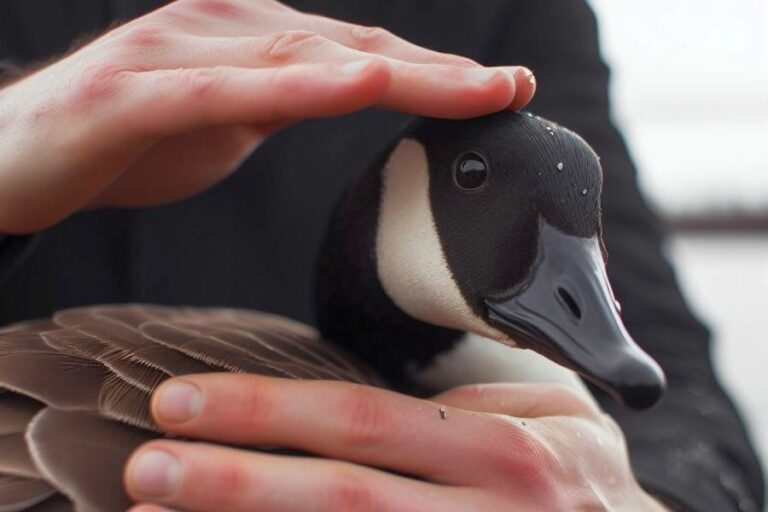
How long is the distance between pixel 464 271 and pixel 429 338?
0.17m

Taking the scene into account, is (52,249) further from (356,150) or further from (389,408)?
(389,408)

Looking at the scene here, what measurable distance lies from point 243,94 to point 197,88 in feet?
0.10

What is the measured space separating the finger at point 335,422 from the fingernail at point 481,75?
7.7 inches

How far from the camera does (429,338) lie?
865mm

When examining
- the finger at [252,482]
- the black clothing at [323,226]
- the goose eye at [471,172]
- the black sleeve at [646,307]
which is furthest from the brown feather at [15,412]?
the black sleeve at [646,307]

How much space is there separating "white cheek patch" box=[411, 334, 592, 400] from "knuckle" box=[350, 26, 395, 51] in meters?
0.34

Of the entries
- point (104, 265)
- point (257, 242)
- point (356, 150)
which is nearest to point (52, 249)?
point (104, 265)

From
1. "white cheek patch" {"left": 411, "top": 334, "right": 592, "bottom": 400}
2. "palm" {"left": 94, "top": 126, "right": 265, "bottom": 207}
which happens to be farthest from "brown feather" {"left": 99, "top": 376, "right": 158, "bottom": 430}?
"white cheek patch" {"left": 411, "top": 334, "right": 592, "bottom": 400}

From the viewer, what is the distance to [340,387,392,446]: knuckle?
0.55 m

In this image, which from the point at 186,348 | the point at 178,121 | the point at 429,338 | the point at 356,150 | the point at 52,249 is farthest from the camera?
the point at 356,150

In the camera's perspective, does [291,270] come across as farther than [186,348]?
Yes

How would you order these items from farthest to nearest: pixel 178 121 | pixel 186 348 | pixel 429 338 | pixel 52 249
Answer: pixel 52 249, pixel 429 338, pixel 186 348, pixel 178 121

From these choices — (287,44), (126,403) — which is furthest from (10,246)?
(287,44)

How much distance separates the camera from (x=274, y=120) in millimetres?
599
